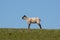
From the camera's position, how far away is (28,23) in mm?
26375

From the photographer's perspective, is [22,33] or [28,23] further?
[28,23]

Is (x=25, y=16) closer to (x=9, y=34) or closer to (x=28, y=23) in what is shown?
(x=28, y=23)

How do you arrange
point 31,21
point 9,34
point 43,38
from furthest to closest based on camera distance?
point 31,21, point 9,34, point 43,38

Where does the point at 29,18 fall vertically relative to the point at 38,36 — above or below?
above

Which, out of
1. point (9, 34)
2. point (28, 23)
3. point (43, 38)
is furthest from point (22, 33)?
point (28, 23)

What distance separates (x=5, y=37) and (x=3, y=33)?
3.98 ft

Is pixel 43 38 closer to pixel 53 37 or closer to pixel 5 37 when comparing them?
pixel 53 37

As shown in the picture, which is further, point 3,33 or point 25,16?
point 25,16

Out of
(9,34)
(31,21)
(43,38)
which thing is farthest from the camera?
(31,21)

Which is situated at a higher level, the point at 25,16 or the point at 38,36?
the point at 25,16

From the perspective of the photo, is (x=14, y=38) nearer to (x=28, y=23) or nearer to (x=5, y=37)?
(x=5, y=37)

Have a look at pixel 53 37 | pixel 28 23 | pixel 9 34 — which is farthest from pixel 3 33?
pixel 28 23

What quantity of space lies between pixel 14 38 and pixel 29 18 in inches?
404

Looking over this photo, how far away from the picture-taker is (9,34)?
57.6 ft
